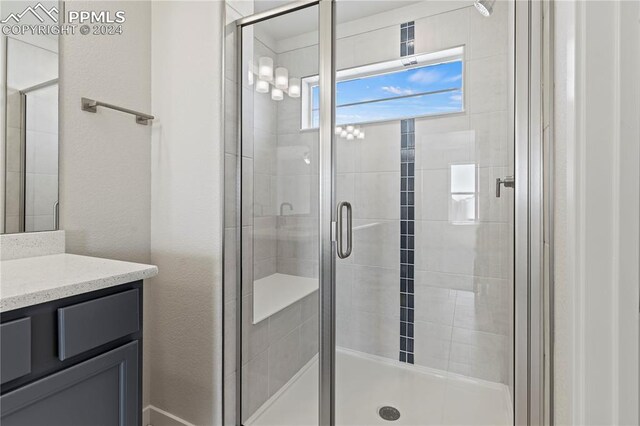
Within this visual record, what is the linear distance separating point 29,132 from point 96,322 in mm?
843

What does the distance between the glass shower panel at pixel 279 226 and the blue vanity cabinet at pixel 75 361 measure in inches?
24.6

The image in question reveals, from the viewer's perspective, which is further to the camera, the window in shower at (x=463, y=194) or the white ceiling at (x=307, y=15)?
the window in shower at (x=463, y=194)

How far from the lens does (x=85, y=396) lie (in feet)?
2.89

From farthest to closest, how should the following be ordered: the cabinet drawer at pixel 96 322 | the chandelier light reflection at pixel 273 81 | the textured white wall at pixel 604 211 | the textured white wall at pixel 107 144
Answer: the chandelier light reflection at pixel 273 81, the textured white wall at pixel 107 144, the cabinet drawer at pixel 96 322, the textured white wall at pixel 604 211

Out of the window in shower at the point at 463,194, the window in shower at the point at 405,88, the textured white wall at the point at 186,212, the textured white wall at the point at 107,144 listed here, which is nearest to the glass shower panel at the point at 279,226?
the textured white wall at the point at 186,212

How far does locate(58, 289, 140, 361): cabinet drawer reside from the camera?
0.81 metres

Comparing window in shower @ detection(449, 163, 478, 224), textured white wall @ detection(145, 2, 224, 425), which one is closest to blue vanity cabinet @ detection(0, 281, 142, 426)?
textured white wall @ detection(145, 2, 224, 425)

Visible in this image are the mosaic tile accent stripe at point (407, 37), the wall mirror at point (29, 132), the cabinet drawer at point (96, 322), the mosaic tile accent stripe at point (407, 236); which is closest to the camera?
the cabinet drawer at point (96, 322)

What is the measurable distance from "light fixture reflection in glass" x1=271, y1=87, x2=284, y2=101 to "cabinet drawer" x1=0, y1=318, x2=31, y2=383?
1.17 metres

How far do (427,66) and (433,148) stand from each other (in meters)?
0.43

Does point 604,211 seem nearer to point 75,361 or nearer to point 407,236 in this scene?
point 75,361

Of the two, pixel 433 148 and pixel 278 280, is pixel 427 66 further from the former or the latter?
pixel 278 280

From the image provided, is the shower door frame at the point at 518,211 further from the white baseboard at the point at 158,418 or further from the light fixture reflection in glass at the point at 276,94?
the white baseboard at the point at 158,418

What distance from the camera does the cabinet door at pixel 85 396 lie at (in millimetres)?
755
